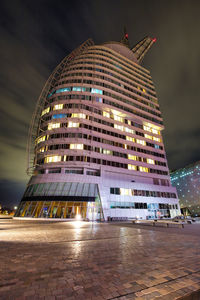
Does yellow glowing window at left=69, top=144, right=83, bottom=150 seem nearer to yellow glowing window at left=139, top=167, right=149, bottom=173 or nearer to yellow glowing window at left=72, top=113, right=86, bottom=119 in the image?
yellow glowing window at left=72, top=113, right=86, bottom=119

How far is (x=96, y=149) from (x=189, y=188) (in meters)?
75.1

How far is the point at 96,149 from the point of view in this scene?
40.7 m

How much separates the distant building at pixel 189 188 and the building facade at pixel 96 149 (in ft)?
147

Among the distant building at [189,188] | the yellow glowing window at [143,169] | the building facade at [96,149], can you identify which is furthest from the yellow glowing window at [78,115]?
the distant building at [189,188]

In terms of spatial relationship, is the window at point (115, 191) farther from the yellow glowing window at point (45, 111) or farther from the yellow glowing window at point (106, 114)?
the yellow glowing window at point (45, 111)

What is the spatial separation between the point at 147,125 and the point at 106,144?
23.2 metres

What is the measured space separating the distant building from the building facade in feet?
147

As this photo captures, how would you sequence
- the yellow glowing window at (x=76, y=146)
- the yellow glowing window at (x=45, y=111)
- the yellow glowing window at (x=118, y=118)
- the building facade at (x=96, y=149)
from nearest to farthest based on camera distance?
the building facade at (x=96, y=149) < the yellow glowing window at (x=76, y=146) < the yellow glowing window at (x=45, y=111) < the yellow glowing window at (x=118, y=118)

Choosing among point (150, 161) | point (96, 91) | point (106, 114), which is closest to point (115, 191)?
point (150, 161)

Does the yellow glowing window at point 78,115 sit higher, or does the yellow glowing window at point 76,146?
the yellow glowing window at point 78,115

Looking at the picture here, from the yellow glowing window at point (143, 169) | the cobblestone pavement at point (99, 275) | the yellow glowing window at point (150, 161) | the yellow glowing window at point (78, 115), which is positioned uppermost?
the yellow glowing window at point (78, 115)

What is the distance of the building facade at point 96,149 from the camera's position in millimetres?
33750

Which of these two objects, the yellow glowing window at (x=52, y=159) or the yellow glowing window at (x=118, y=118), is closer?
the yellow glowing window at (x=52, y=159)

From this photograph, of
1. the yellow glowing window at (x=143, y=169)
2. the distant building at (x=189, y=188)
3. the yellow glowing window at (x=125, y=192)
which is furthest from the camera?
the distant building at (x=189, y=188)
